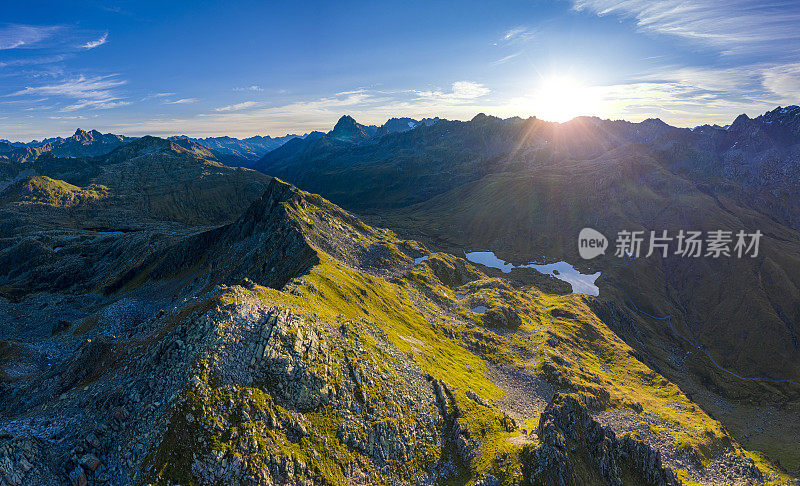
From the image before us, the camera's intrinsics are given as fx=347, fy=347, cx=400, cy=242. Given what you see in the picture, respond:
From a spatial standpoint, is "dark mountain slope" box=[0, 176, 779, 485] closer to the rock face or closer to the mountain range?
the mountain range

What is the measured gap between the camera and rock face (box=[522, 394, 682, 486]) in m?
47.5

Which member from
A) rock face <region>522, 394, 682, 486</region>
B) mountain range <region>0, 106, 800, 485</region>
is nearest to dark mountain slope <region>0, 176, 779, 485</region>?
mountain range <region>0, 106, 800, 485</region>

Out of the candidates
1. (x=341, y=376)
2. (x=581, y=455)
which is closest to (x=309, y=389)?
(x=341, y=376)

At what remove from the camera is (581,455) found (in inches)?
2170

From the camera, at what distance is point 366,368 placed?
54000mm

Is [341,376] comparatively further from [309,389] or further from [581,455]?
[581,455]

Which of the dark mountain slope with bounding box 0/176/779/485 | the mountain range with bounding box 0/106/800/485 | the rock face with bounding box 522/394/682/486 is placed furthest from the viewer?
the rock face with bounding box 522/394/682/486

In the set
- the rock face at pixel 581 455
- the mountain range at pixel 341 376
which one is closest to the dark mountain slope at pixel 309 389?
the mountain range at pixel 341 376

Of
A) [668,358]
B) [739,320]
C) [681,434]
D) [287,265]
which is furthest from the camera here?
[739,320]

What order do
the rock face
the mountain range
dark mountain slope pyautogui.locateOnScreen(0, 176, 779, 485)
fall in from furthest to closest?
the rock face
the mountain range
dark mountain slope pyautogui.locateOnScreen(0, 176, 779, 485)

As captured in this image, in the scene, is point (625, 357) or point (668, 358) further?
point (668, 358)

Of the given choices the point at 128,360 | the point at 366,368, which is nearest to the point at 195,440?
the point at 128,360

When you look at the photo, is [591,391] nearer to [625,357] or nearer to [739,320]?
[625,357]

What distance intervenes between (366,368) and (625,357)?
11424 cm
